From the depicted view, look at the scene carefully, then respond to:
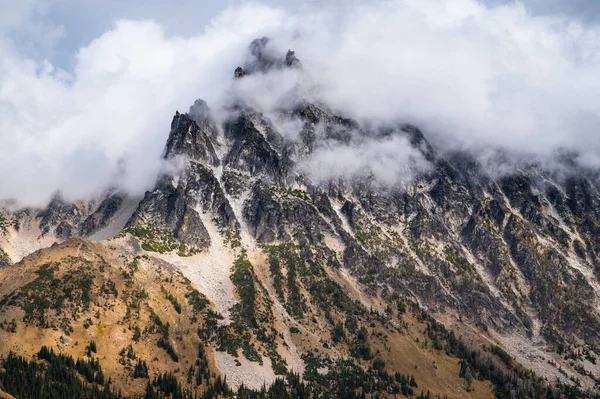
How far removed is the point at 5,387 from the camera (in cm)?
19850
